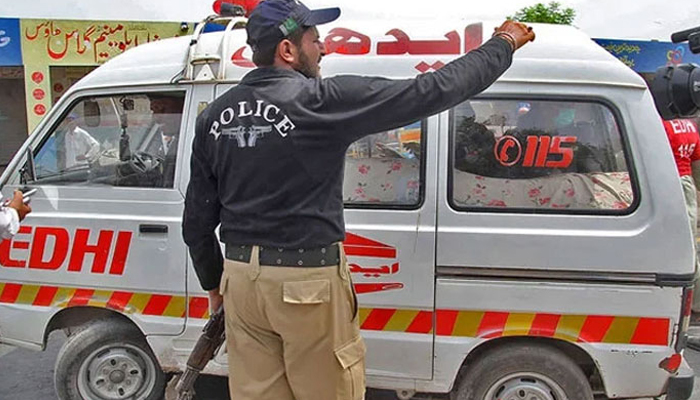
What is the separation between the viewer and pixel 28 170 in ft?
10.5

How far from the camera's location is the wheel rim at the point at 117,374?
10.6 feet

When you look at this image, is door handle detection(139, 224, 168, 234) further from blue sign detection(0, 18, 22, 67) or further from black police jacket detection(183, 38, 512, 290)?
blue sign detection(0, 18, 22, 67)

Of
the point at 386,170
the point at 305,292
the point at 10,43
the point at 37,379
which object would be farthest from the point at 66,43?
the point at 305,292

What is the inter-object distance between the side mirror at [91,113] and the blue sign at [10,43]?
32.7 feet

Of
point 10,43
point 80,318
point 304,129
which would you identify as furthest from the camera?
point 10,43

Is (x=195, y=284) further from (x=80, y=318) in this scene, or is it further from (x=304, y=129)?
(x=304, y=129)

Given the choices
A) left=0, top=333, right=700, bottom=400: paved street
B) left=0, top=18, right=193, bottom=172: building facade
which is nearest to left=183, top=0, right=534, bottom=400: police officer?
left=0, top=333, right=700, bottom=400: paved street

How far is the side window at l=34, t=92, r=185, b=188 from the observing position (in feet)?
10.2

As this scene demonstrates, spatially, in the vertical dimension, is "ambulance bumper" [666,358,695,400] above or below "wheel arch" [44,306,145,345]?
below

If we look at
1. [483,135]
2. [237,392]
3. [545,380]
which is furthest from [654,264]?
[237,392]

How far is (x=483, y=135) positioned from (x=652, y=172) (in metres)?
0.79

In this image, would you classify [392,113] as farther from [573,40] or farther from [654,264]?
[654,264]

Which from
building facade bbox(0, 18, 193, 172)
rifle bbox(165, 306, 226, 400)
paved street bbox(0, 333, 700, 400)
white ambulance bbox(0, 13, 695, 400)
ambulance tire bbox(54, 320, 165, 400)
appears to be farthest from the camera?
building facade bbox(0, 18, 193, 172)

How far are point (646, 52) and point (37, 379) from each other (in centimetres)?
1491
